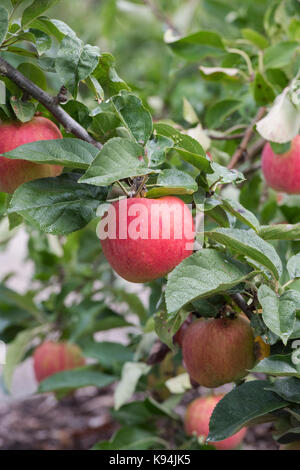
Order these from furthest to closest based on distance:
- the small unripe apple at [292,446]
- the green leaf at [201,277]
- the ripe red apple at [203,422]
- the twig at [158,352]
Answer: the ripe red apple at [203,422] → the twig at [158,352] → the small unripe apple at [292,446] → the green leaf at [201,277]

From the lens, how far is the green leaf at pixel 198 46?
91cm

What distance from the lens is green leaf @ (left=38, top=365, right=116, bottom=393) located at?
989 millimetres

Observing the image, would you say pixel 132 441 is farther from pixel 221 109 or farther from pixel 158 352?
pixel 221 109

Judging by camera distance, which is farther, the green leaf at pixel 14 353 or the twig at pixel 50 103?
the green leaf at pixel 14 353

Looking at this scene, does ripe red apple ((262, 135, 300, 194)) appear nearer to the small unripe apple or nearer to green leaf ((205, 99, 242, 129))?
green leaf ((205, 99, 242, 129))

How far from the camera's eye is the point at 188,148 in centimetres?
53

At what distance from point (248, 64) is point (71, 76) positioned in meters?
0.47

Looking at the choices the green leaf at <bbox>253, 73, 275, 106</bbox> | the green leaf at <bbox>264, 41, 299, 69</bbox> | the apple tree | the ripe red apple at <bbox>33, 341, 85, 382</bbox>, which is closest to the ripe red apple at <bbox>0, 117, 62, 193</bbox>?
the apple tree

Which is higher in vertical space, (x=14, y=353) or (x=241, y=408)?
(x=241, y=408)

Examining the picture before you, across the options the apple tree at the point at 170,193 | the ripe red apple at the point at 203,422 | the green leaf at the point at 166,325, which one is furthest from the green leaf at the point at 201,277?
the ripe red apple at the point at 203,422

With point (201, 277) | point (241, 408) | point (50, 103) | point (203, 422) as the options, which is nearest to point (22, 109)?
point (50, 103)

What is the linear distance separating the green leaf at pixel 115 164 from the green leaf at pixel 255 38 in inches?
22.3

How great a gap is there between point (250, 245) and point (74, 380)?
0.64 meters

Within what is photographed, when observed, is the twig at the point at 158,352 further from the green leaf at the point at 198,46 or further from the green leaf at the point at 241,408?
the green leaf at the point at 198,46
